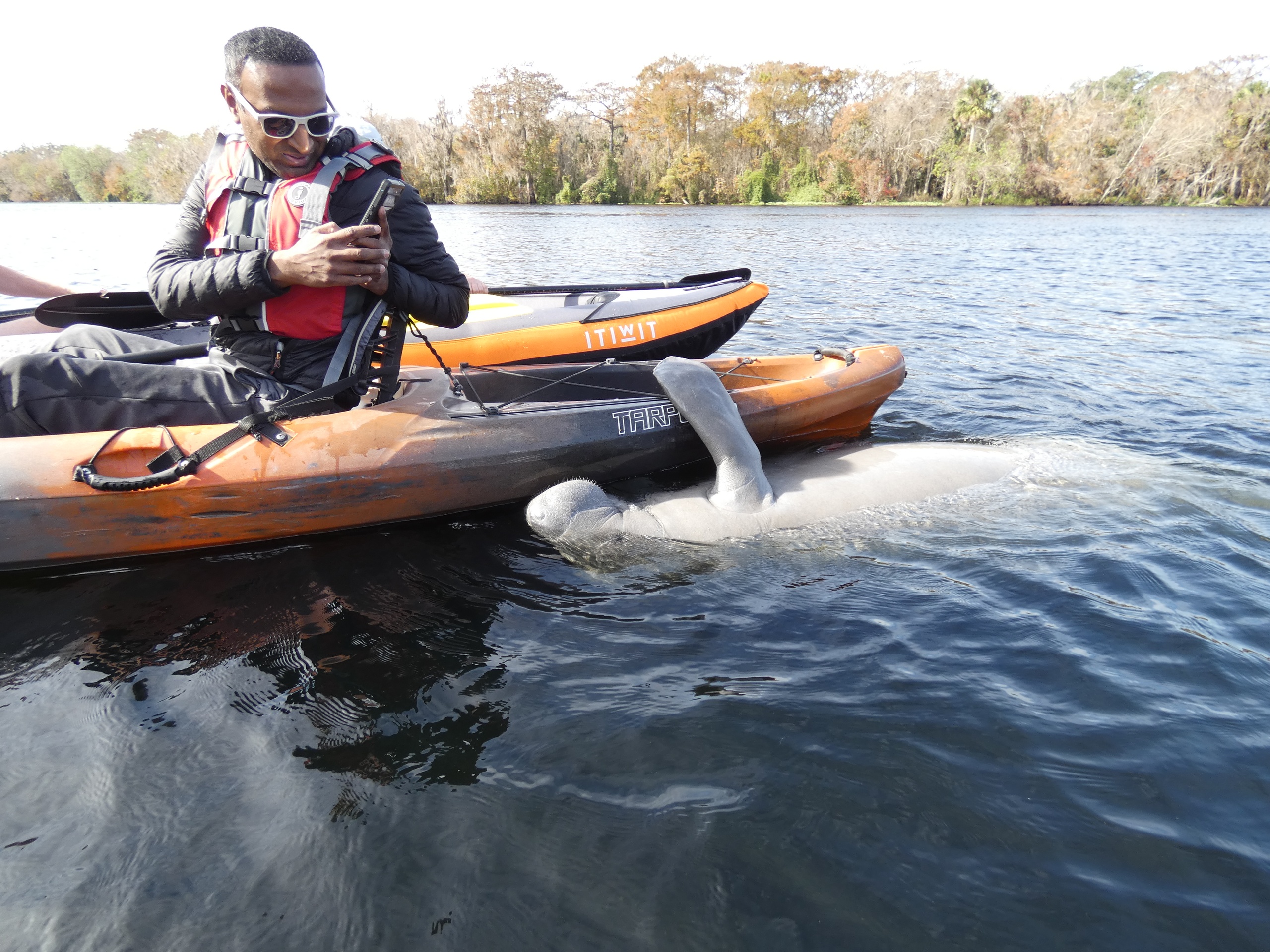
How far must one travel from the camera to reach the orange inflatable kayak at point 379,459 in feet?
12.4

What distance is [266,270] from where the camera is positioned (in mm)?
3326

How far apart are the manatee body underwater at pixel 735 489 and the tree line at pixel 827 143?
49385 mm

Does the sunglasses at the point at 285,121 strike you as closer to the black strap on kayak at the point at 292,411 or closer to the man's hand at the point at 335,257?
the man's hand at the point at 335,257

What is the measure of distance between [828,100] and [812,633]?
2443 inches

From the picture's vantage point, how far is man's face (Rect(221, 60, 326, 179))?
3.12 metres

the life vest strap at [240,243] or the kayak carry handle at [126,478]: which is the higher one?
the life vest strap at [240,243]

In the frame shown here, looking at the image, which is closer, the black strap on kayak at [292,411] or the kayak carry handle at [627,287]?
the black strap on kayak at [292,411]

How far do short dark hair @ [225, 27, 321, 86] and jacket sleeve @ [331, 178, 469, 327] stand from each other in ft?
1.77

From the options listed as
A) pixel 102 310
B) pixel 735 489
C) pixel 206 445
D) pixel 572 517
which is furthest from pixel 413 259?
pixel 102 310

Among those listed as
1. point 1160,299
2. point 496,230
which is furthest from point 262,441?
point 496,230

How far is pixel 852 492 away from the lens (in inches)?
194

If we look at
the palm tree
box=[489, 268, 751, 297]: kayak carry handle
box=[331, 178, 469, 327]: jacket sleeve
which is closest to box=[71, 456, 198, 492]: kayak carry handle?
box=[331, 178, 469, 327]: jacket sleeve

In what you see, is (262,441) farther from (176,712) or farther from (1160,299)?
(1160,299)

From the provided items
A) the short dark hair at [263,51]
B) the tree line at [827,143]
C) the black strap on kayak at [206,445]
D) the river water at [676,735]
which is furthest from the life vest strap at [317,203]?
the tree line at [827,143]
